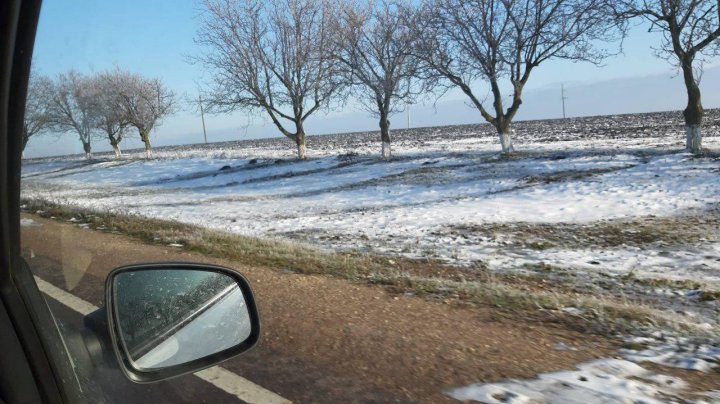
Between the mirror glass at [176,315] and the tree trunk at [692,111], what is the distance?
66.8 ft

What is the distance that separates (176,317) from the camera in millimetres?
1974

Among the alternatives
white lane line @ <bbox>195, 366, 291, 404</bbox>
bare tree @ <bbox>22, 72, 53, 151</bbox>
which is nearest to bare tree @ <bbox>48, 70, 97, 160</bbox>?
bare tree @ <bbox>22, 72, 53, 151</bbox>

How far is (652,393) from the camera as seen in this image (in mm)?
2994

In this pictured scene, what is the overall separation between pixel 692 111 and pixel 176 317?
69.4 ft

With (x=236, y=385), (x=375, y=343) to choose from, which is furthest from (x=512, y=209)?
(x=236, y=385)

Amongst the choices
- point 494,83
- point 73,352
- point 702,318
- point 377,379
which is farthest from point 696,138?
point 73,352

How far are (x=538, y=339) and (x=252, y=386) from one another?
2167 mm

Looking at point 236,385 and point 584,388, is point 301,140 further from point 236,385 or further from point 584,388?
point 584,388

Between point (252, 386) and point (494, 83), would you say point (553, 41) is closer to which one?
point (494, 83)

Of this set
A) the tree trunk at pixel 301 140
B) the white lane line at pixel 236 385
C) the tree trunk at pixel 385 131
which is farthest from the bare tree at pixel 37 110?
the tree trunk at pixel 301 140

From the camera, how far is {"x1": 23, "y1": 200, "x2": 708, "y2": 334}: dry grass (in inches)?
180

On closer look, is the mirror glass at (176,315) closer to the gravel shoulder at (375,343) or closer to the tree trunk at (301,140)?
the gravel shoulder at (375,343)

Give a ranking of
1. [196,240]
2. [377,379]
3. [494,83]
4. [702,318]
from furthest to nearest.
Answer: [494,83] → [196,240] → [702,318] → [377,379]

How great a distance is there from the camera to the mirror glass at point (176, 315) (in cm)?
177
